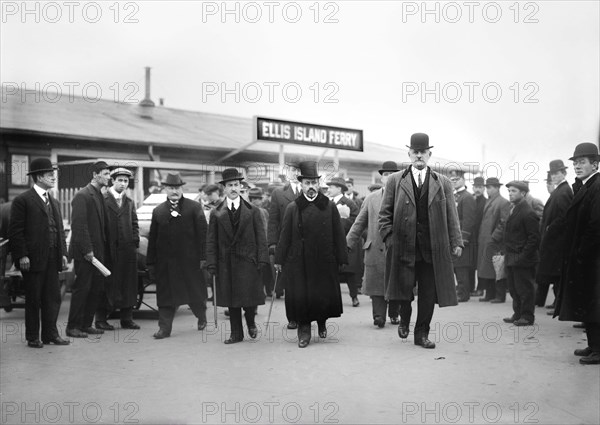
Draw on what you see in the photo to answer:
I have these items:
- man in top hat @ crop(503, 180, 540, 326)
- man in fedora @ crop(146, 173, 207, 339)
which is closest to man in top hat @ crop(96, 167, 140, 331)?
man in fedora @ crop(146, 173, 207, 339)

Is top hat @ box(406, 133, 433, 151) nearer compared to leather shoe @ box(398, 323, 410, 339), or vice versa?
top hat @ box(406, 133, 433, 151)

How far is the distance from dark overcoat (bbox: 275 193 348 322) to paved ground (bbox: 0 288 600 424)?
1.54ft

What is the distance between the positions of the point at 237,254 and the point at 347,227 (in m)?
4.46

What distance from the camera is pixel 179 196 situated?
10.4 m

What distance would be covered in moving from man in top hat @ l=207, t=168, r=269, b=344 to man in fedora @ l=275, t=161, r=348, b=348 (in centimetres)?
36

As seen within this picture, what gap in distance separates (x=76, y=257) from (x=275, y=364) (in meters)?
3.44

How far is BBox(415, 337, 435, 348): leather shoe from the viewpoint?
27.1 feet

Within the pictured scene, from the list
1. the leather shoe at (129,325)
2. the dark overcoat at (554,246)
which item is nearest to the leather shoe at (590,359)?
the dark overcoat at (554,246)

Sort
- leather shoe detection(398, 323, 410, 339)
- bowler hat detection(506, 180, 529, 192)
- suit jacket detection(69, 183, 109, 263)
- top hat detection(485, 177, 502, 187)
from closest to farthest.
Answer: leather shoe detection(398, 323, 410, 339) < suit jacket detection(69, 183, 109, 263) < bowler hat detection(506, 180, 529, 192) < top hat detection(485, 177, 502, 187)

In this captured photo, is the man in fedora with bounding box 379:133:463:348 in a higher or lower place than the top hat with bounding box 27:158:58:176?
lower

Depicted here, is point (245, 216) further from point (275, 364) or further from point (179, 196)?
point (275, 364)

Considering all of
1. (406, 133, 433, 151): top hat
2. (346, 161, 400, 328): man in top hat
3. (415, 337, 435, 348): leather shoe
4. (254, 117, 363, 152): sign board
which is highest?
(254, 117, 363, 152): sign board

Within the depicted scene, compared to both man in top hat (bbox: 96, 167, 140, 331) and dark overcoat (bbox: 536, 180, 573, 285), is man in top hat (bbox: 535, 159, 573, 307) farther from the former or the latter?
man in top hat (bbox: 96, 167, 140, 331)

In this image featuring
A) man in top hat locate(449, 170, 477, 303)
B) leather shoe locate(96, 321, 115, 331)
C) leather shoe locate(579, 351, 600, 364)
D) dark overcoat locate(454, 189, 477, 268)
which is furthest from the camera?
dark overcoat locate(454, 189, 477, 268)
